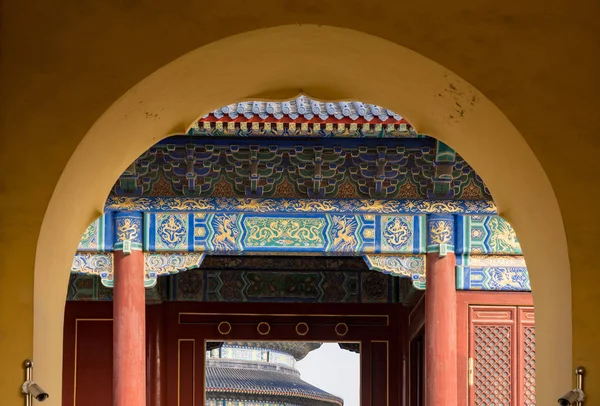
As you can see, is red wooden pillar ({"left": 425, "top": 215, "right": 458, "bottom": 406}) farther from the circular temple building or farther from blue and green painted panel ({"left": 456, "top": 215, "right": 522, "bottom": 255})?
the circular temple building

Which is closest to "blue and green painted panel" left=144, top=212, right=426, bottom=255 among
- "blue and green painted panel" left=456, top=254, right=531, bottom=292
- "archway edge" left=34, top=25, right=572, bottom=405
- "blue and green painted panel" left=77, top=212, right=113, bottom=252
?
"blue and green painted panel" left=77, top=212, right=113, bottom=252

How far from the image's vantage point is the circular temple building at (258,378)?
72.3 ft

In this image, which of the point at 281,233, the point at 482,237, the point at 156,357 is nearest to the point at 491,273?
the point at 482,237

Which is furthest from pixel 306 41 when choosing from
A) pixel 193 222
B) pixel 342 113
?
pixel 193 222

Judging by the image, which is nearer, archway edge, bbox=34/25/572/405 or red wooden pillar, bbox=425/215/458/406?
archway edge, bbox=34/25/572/405

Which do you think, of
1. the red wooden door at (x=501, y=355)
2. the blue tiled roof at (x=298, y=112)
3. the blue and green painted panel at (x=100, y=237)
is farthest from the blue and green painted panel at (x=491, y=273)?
the blue and green painted panel at (x=100, y=237)

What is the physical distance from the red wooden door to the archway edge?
18.2 ft

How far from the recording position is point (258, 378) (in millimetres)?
23406

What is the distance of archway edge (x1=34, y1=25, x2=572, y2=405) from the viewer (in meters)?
4.60

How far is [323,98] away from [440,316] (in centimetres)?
533

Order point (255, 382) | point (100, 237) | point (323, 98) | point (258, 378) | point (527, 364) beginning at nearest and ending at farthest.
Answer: point (323, 98), point (100, 237), point (527, 364), point (255, 382), point (258, 378)

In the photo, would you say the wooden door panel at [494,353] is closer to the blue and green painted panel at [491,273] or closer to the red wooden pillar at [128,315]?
the blue and green painted panel at [491,273]

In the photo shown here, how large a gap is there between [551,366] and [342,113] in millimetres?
5304

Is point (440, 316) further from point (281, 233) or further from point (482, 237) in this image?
point (281, 233)
